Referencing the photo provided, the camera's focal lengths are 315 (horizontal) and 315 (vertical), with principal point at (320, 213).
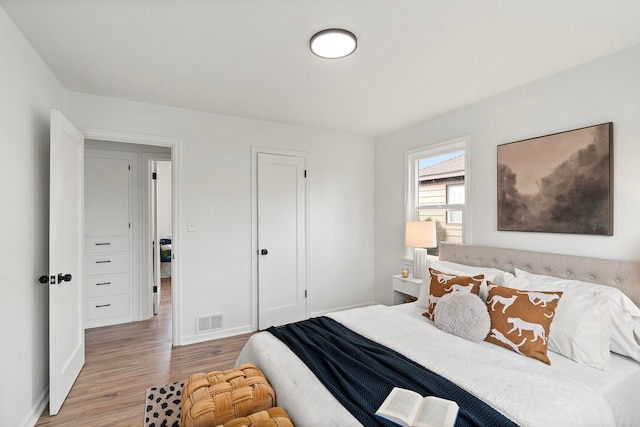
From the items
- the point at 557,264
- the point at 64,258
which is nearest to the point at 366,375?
the point at 557,264

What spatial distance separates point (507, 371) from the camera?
1.62 meters

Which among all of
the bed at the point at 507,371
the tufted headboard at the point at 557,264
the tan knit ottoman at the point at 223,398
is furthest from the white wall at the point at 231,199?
the tan knit ottoman at the point at 223,398

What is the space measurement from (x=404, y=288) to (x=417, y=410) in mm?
2236

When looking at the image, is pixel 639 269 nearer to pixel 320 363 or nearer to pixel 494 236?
pixel 494 236

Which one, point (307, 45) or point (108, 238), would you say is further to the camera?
point (108, 238)

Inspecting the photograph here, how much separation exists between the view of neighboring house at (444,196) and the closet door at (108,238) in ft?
12.1

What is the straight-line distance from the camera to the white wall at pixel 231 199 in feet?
10.5

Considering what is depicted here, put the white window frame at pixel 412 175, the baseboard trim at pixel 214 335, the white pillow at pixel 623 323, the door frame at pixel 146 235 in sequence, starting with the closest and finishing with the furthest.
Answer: the white pillow at pixel 623 323 < the baseboard trim at pixel 214 335 < the white window frame at pixel 412 175 < the door frame at pixel 146 235

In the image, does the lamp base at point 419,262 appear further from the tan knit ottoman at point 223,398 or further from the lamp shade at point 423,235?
the tan knit ottoman at point 223,398

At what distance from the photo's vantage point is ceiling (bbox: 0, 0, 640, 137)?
5.55ft

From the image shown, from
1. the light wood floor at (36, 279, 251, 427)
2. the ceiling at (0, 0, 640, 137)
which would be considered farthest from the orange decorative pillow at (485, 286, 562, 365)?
the light wood floor at (36, 279, 251, 427)

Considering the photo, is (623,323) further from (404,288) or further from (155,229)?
(155,229)

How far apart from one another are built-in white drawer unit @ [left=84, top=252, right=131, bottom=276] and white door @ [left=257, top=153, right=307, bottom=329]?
70.7 inches

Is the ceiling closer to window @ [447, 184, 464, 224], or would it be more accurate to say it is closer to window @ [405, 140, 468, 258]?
window @ [405, 140, 468, 258]
